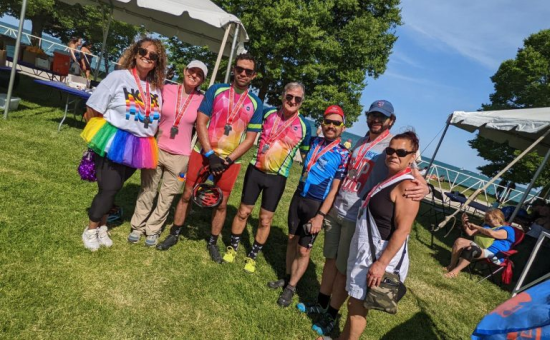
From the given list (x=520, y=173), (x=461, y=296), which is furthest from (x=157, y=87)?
(x=520, y=173)

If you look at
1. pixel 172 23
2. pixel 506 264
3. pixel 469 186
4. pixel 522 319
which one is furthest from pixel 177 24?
pixel 469 186

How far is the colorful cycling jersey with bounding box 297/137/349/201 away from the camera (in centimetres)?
319

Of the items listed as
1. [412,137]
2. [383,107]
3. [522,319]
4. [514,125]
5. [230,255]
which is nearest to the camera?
[522,319]

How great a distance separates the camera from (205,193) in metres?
3.45

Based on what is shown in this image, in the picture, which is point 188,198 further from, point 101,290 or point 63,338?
point 63,338

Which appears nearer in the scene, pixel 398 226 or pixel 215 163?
pixel 398 226

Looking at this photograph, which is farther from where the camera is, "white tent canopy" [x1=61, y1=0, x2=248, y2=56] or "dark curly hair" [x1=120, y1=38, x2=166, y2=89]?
"white tent canopy" [x1=61, y1=0, x2=248, y2=56]

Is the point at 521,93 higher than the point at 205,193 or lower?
higher

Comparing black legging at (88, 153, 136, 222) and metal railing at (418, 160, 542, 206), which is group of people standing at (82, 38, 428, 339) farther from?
metal railing at (418, 160, 542, 206)

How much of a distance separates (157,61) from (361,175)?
2.24m

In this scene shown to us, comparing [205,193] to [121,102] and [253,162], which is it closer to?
[253,162]

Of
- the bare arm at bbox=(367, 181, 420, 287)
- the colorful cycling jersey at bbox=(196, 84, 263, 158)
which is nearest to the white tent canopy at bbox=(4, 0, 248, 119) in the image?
the colorful cycling jersey at bbox=(196, 84, 263, 158)

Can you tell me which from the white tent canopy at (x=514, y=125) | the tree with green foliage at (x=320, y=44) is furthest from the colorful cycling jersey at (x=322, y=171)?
the tree with green foliage at (x=320, y=44)

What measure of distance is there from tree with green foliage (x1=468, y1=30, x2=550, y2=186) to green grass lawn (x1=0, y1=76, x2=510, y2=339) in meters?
16.6
